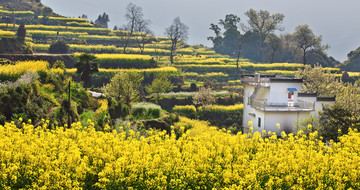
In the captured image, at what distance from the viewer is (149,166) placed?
15969 millimetres

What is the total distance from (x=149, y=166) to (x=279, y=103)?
32119mm

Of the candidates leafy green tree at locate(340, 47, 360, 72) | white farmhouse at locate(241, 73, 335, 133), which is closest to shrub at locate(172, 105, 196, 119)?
white farmhouse at locate(241, 73, 335, 133)

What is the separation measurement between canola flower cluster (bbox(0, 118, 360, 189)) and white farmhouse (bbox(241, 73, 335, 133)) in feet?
79.9

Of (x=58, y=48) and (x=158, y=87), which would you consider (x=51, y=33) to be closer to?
(x=58, y=48)

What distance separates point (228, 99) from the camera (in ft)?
196

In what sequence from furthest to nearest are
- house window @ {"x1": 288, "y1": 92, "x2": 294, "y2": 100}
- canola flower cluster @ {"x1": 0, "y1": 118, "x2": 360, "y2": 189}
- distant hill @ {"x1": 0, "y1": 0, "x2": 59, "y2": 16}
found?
distant hill @ {"x1": 0, "y1": 0, "x2": 59, "y2": 16} < house window @ {"x1": 288, "y1": 92, "x2": 294, "y2": 100} < canola flower cluster @ {"x1": 0, "y1": 118, "x2": 360, "y2": 189}

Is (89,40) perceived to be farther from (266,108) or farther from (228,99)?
(266,108)

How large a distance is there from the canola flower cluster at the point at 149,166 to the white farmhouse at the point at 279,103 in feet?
79.9

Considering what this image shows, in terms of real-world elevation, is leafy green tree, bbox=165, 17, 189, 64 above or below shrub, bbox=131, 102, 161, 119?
above

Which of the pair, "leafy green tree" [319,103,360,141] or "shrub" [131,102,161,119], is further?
"shrub" [131,102,161,119]

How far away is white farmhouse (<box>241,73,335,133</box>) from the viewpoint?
43.8 m

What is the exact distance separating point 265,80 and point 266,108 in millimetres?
4088

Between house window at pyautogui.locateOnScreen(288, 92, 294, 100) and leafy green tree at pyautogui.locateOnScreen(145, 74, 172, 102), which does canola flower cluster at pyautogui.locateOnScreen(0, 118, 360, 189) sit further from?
leafy green tree at pyautogui.locateOnScreen(145, 74, 172, 102)

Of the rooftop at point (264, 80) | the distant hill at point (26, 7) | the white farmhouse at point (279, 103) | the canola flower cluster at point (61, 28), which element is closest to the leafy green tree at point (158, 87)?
the rooftop at point (264, 80)
